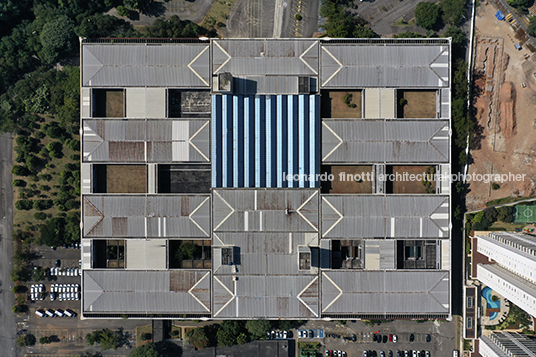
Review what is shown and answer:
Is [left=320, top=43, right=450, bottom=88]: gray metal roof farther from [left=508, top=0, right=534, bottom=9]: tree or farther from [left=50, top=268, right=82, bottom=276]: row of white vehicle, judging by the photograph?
[left=50, top=268, right=82, bottom=276]: row of white vehicle

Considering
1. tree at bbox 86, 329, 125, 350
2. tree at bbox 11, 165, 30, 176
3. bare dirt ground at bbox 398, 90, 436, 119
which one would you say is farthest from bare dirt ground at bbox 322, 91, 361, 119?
tree at bbox 86, 329, 125, 350

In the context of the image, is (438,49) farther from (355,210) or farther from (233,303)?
(233,303)

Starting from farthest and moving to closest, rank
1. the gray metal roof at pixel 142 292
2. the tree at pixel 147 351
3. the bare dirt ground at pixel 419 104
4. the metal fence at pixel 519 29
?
1. the metal fence at pixel 519 29
2. the tree at pixel 147 351
3. the bare dirt ground at pixel 419 104
4. the gray metal roof at pixel 142 292

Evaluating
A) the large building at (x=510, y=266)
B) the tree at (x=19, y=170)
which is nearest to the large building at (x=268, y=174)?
the large building at (x=510, y=266)

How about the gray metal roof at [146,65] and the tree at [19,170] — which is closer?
the gray metal roof at [146,65]

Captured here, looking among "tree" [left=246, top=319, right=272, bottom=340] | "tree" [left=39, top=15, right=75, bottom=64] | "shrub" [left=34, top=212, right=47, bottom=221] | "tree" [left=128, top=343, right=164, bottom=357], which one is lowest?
"tree" [left=128, top=343, right=164, bottom=357]

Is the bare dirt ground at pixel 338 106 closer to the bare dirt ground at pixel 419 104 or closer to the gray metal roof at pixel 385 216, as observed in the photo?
the bare dirt ground at pixel 419 104
